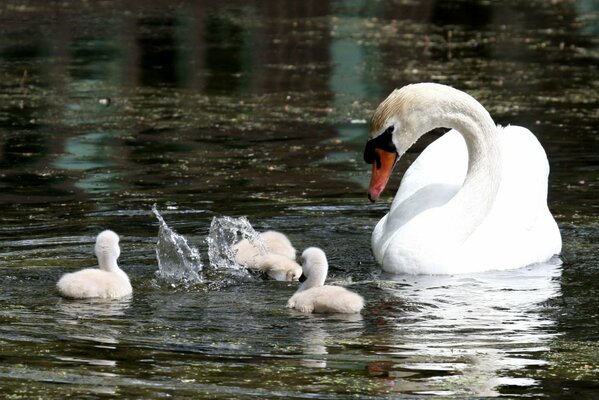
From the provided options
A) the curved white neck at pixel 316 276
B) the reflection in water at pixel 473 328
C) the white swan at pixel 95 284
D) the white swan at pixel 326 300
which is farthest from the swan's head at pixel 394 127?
the white swan at pixel 95 284

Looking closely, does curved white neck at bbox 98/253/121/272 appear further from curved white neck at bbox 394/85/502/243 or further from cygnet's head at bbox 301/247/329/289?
curved white neck at bbox 394/85/502/243

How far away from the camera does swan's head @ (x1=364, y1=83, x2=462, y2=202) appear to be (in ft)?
30.0

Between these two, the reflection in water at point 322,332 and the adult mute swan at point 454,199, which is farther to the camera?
the adult mute swan at point 454,199

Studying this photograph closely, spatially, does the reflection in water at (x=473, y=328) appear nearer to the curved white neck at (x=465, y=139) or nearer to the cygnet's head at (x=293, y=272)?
the curved white neck at (x=465, y=139)

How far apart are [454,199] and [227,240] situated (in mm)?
1411

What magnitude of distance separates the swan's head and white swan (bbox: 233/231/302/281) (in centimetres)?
61

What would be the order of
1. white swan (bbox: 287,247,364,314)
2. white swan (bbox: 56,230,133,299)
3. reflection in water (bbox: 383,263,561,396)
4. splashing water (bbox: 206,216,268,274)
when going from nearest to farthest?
1. reflection in water (bbox: 383,263,561,396)
2. white swan (bbox: 287,247,364,314)
3. white swan (bbox: 56,230,133,299)
4. splashing water (bbox: 206,216,268,274)

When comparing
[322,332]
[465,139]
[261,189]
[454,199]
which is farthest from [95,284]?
[261,189]

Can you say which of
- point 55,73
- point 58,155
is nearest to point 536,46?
point 55,73

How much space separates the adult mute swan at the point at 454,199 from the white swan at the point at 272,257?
61 cm

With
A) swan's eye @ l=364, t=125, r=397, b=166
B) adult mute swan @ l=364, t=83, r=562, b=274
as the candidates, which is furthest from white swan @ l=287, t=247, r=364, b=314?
swan's eye @ l=364, t=125, r=397, b=166

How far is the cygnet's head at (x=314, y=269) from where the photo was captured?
7934 millimetres

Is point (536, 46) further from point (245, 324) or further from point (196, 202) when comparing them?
point (245, 324)

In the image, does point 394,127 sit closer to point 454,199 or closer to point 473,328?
point 454,199
